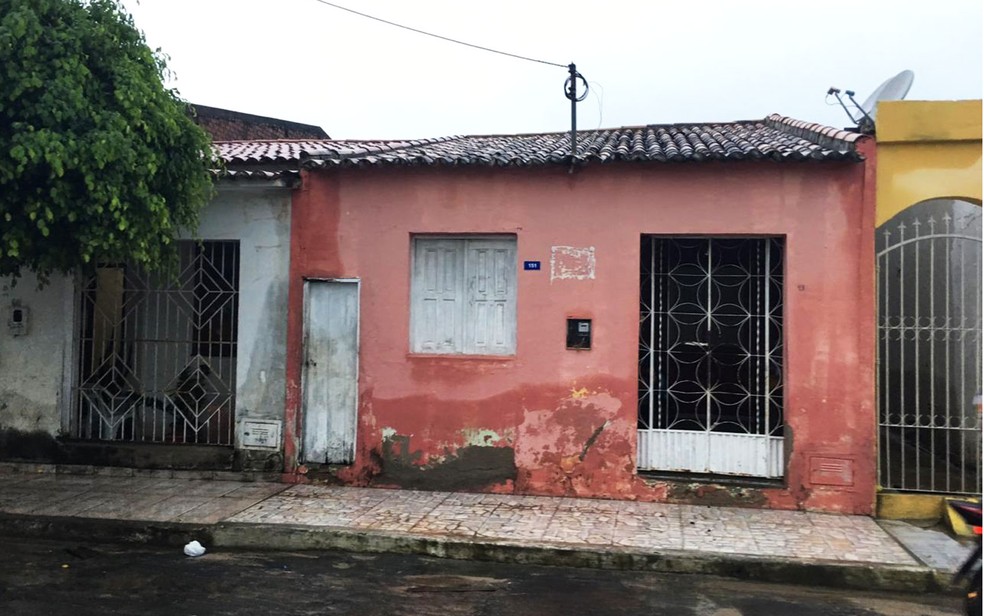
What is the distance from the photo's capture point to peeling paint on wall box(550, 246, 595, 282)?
7.28m

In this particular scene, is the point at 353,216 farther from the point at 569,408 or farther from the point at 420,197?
the point at 569,408

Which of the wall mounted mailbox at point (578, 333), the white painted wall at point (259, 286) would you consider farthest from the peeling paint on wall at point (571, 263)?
the white painted wall at point (259, 286)

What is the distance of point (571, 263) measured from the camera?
24.0 ft

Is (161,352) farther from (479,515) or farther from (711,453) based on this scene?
(711,453)

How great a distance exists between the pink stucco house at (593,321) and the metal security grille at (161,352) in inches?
39.4

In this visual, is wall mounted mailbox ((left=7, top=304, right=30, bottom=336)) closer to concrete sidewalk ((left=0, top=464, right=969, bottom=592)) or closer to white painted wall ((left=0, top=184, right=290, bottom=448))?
white painted wall ((left=0, top=184, right=290, bottom=448))

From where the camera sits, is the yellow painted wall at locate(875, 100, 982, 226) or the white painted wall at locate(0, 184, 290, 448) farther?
the white painted wall at locate(0, 184, 290, 448)

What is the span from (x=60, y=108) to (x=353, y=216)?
2816 millimetres

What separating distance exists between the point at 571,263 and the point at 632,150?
1.27 meters

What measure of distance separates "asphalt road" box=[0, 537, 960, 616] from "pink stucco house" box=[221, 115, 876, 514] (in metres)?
1.77

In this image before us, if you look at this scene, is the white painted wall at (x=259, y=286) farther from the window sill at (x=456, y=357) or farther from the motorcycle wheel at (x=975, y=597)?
the motorcycle wheel at (x=975, y=597)

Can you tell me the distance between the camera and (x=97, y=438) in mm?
8281

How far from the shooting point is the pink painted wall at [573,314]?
6.79m

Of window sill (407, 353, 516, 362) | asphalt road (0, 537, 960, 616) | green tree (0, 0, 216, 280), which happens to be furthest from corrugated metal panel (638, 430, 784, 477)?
green tree (0, 0, 216, 280)
